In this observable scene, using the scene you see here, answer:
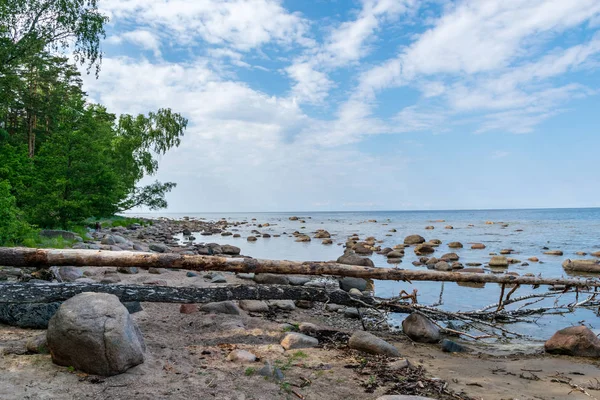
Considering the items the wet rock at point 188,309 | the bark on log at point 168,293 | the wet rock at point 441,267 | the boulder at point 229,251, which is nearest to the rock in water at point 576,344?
the bark on log at point 168,293

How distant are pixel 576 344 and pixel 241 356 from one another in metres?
5.03

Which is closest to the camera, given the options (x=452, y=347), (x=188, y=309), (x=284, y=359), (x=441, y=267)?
(x=284, y=359)

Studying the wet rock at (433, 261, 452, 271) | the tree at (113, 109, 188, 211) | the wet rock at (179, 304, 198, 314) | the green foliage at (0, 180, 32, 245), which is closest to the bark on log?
the wet rock at (179, 304, 198, 314)

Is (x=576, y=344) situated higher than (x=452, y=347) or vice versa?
(x=576, y=344)

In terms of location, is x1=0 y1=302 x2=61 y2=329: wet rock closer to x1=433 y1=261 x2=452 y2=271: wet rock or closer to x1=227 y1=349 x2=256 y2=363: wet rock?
x1=227 y1=349 x2=256 y2=363: wet rock

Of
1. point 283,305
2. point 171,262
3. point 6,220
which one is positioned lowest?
point 283,305

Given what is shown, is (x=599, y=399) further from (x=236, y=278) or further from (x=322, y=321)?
(x=236, y=278)

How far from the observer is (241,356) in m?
4.72

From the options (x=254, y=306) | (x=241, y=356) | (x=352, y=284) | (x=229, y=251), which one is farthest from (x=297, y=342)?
(x=229, y=251)

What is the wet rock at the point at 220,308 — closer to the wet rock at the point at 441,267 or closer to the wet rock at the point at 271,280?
the wet rock at the point at 271,280

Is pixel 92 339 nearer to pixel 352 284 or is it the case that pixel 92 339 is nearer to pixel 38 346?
pixel 38 346

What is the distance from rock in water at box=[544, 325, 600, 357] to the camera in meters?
5.75

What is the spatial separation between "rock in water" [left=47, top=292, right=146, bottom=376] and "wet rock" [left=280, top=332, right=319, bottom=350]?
2095 millimetres

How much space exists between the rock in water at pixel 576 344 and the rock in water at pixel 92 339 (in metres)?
6.02
